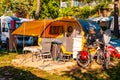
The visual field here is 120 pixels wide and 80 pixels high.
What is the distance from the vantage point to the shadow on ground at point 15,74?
11.7m

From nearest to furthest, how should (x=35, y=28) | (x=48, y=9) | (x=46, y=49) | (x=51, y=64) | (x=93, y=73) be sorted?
(x=93, y=73)
(x=51, y=64)
(x=46, y=49)
(x=35, y=28)
(x=48, y=9)

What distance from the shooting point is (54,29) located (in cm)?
1712

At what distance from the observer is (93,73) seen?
1275cm

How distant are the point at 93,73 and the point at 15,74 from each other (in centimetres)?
294

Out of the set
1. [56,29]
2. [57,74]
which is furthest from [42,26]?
[57,74]

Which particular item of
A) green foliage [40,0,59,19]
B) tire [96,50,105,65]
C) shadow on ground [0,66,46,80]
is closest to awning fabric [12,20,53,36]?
shadow on ground [0,66,46,80]

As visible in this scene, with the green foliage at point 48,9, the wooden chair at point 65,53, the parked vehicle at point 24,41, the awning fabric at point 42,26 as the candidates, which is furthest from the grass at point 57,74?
the green foliage at point 48,9

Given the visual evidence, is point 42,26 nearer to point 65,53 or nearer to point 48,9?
point 65,53

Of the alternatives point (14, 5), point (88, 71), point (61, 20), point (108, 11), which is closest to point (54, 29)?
point (61, 20)

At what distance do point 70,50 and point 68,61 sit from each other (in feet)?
2.78

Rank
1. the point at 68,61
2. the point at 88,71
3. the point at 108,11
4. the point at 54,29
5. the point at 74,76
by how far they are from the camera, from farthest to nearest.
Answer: the point at 108,11 → the point at 54,29 → the point at 68,61 → the point at 88,71 → the point at 74,76

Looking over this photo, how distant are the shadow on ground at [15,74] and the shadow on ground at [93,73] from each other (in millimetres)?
1327

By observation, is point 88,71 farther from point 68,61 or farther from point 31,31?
point 31,31

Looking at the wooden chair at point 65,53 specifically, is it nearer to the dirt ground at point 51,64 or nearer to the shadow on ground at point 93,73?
the dirt ground at point 51,64
